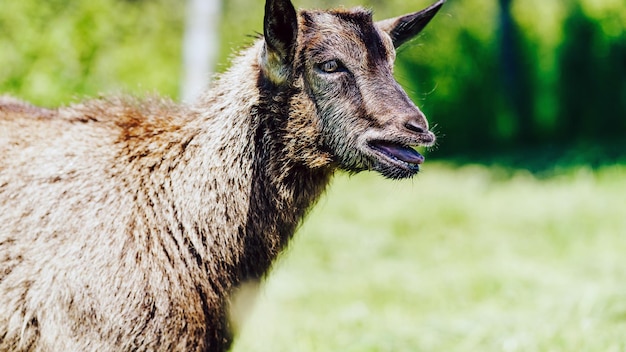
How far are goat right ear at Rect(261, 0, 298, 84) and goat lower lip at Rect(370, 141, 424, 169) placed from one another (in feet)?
1.98

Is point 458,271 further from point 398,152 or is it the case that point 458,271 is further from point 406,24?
point 398,152

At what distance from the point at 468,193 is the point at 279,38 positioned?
27.0ft

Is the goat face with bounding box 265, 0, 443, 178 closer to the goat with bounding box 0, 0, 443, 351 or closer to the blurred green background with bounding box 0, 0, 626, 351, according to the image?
the goat with bounding box 0, 0, 443, 351

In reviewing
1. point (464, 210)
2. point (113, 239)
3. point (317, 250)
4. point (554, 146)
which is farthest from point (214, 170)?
point (554, 146)

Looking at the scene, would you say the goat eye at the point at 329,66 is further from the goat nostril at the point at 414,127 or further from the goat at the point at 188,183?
the goat nostril at the point at 414,127

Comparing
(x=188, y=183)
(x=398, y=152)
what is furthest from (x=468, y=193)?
(x=188, y=183)

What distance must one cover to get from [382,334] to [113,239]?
2606 mm

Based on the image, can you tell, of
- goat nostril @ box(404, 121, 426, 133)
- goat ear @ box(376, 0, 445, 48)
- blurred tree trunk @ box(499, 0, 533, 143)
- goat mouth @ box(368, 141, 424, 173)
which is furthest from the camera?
blurred tree trunk @ box(499, 0, 533, 143)

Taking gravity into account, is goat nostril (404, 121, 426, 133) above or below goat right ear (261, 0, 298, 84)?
below

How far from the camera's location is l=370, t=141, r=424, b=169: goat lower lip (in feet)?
14.3

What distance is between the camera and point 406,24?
5031 millimetres

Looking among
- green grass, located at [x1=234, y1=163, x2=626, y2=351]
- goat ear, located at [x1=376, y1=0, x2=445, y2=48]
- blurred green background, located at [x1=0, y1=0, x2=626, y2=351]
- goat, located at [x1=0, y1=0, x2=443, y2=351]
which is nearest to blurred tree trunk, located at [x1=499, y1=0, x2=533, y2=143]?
blurred green background, located at [x1=0, y1=0, x2=626, y2=351]

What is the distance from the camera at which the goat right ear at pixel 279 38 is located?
421 centimetres

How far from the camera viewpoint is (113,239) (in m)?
4.22
